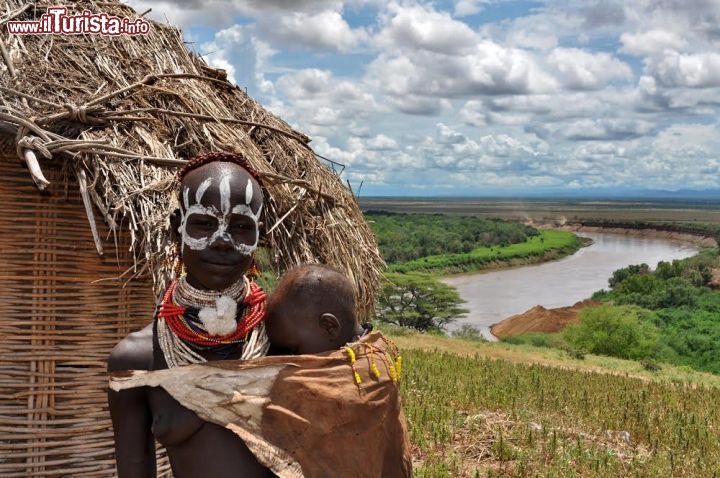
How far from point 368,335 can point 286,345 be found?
211 mm

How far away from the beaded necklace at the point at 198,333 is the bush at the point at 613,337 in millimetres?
25979

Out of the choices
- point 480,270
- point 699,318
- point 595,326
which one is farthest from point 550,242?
point 595,326

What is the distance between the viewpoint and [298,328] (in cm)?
172

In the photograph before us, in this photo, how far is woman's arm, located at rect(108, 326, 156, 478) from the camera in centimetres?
178

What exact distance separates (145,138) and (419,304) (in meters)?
33.7

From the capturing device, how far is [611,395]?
376 inches

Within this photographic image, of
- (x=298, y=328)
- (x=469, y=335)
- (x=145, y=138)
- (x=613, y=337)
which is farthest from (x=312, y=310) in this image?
(x=613, y=337)

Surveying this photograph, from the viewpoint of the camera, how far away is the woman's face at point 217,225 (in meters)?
1.75

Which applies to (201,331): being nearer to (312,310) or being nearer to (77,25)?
(312,310)

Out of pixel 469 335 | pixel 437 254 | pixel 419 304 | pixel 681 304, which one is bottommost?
pixel 681 304

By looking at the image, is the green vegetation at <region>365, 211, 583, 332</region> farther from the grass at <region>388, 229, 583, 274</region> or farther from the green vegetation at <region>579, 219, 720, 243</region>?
the green vegetation at <region>579, 219, 720, 243</region>

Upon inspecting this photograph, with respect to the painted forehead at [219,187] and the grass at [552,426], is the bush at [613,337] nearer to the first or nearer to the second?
the grass at [552,426]

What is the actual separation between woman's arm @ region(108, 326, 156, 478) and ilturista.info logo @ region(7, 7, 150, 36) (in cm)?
279

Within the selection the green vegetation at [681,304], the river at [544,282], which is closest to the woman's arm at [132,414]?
the green vegetation at [681,304]
